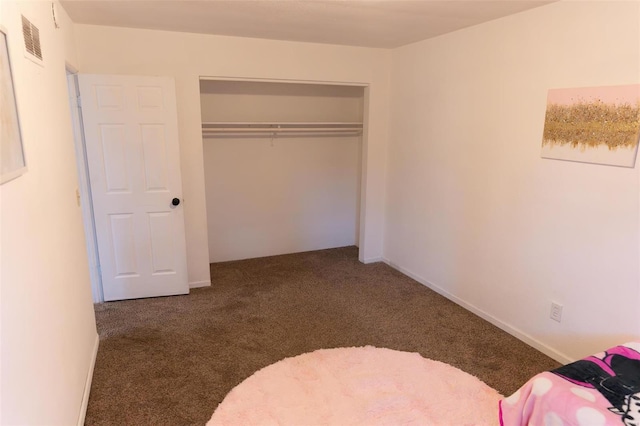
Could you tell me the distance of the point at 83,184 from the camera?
336 centimetres

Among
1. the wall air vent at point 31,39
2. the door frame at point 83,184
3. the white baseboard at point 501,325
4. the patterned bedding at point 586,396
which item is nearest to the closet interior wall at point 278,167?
the door frame at point 83,184

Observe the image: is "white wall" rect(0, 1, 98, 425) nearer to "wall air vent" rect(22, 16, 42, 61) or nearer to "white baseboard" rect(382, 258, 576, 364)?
"wall air vent" rect(22, 16, 42, 61)

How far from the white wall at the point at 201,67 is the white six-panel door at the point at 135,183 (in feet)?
0.52

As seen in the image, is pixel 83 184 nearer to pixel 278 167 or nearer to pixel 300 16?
pixel 278 167

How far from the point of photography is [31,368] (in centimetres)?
142

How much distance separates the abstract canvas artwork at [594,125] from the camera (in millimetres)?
2209

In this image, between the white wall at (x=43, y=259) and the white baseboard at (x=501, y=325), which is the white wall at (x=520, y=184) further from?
the white wall at (x=43, y=259)

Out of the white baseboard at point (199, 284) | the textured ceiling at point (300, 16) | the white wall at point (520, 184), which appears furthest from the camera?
the white baseboard at point (199, 284)

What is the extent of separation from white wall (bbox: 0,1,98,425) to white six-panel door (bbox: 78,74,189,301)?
702mm

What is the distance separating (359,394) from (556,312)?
148cm

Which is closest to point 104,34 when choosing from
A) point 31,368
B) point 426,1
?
point 426,1

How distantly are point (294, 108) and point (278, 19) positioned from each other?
1.70 meters

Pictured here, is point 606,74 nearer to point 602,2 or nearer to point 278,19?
point 602,2

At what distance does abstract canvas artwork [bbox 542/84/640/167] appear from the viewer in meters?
2.21
